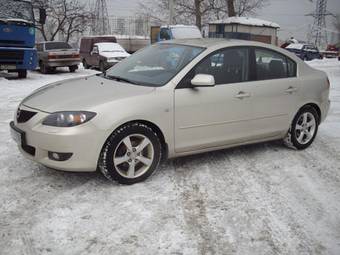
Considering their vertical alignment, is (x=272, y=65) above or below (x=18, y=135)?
above

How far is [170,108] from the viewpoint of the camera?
14.4 feet

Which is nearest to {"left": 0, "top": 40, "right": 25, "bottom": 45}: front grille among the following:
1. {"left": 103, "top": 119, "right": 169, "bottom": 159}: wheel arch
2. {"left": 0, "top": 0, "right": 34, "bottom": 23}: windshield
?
{"left": 0, "top": 0, "right": 34, "bottom": 23}: windshield

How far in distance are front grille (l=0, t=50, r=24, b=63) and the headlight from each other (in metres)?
11.1

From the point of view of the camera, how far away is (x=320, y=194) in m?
4.20

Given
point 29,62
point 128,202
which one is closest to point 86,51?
point 29,62

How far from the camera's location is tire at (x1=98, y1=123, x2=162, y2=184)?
13.5 feet

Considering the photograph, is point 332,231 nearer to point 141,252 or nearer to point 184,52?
point 141,252

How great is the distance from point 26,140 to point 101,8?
154 feet

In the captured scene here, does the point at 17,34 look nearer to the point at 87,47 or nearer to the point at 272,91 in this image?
the point at 87,47

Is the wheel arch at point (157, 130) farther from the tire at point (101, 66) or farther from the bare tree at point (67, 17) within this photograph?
the bare tree at point (67, 17)

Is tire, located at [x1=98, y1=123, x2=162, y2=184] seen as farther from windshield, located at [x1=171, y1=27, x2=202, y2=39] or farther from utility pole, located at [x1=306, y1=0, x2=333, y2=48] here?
utility pole, located at [x1=306, y1=0, x2=333, y2=48]

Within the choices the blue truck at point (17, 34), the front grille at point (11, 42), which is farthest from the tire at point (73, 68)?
the front grille at point (11, 42)

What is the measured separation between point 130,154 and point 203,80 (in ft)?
3.74

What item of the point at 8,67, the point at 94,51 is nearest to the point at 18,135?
the point at 8,67
